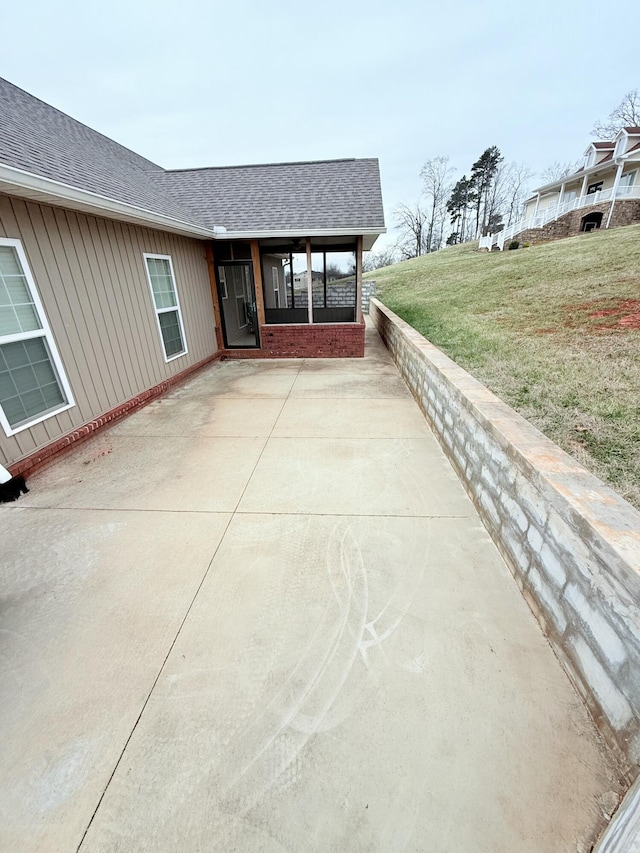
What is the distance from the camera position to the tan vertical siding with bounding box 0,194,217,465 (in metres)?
3.71

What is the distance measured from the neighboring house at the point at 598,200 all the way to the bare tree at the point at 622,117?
42.3 feet

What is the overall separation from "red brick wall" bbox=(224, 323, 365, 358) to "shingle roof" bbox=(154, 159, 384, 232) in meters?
2.01

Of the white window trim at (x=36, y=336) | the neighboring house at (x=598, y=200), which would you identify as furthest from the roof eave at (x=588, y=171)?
the white window trim at (x=36, y=336)

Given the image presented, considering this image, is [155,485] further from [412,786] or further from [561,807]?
[561,807]

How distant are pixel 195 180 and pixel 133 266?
5.55 metres

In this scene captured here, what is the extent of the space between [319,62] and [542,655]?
17461 millimetres

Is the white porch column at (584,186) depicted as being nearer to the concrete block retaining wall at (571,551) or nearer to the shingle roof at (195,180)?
the shingle roof at (195,180)

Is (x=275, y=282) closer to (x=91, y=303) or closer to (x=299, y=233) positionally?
(x=299, y=233)

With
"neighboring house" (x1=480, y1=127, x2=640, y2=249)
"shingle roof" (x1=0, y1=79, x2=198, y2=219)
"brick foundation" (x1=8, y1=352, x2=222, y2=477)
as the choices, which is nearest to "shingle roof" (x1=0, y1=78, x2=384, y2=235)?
"shingle roof" (x1=0, y1=79, x2=198, y2=219)

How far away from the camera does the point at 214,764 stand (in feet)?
4.87

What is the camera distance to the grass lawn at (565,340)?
316 cm

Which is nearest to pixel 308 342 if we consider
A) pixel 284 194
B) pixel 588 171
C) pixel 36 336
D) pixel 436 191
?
pixel 284 194

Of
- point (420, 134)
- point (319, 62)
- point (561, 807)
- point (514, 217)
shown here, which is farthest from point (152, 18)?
point (514, 217)

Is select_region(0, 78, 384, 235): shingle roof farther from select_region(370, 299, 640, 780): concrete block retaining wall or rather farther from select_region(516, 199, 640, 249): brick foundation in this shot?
select_region(516, 199, 640, 249): brick foundation
